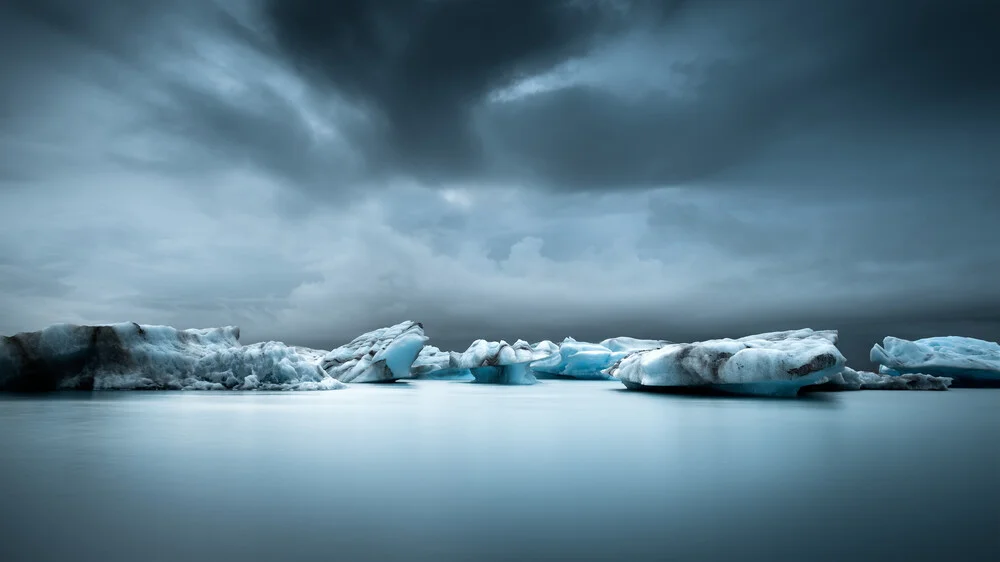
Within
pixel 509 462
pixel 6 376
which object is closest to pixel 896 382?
pixel 509 462

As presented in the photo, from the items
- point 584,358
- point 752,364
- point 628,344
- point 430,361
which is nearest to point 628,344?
point 628,344

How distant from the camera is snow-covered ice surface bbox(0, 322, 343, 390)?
37.1 ft

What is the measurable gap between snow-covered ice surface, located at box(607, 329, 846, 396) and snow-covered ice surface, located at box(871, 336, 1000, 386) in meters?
7.74

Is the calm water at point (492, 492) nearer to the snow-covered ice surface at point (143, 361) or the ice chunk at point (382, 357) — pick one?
the snow-covered ice surface at point (143, 361)

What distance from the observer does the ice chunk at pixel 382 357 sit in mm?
19125

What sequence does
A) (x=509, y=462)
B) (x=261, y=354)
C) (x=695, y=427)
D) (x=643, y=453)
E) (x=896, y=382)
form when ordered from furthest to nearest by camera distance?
(x=896, y=382) → (x=261, y=354) → (x=695, y=427) → (x=643, y=453) → (x=509, y=462)

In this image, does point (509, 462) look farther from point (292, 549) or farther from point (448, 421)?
point (448, 421)

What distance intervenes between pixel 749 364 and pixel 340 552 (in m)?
9.87

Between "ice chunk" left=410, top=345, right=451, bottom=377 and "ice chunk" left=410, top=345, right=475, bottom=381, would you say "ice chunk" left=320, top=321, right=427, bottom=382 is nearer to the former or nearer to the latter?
"ice chunk" left=410, top=345, right=451, bottom=377

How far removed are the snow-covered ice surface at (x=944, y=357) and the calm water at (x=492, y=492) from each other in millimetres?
13675

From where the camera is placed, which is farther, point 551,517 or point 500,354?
point 500,354

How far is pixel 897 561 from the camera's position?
6.89 ft

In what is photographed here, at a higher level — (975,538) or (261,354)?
(261,354)

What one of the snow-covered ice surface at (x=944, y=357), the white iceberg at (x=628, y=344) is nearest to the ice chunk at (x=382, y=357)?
the white iceberg at (x=628, y=344)
